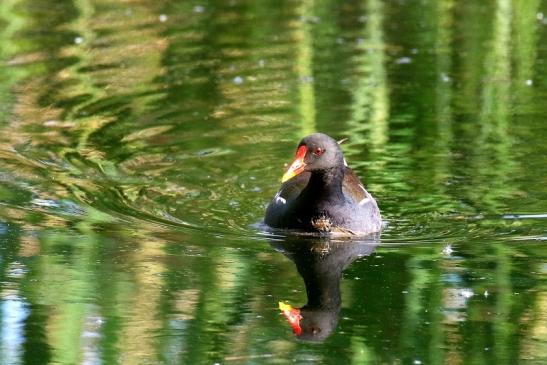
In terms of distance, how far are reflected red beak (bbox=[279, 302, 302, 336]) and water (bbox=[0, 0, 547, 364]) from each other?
54 mm

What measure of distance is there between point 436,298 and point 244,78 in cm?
613

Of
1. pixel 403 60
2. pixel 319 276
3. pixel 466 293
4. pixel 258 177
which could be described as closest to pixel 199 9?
pixel 403 60

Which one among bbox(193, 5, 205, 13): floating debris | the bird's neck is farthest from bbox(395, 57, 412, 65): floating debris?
the bird's neck

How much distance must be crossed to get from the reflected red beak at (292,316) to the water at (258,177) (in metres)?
0.05

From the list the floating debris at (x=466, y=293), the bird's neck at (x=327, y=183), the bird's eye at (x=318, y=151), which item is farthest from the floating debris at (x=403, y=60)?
the floating debris at (x=466, y=293)

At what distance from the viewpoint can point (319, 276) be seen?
7270 millimetres

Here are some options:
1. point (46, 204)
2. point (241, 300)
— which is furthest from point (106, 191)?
point (241, 300)

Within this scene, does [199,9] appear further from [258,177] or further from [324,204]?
[324,204]

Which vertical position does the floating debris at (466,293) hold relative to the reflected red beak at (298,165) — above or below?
below

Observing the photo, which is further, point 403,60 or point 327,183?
point 403,60

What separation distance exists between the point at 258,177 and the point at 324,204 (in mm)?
1393

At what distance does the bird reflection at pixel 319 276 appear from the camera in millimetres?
6340

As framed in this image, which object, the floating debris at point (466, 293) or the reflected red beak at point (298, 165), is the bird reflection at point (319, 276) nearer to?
the reflected red beak at point (298, 165)

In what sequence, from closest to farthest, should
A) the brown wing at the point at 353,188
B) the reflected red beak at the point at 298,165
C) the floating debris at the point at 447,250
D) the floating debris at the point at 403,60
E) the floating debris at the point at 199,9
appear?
the floating debris at the point at 447,250
the reflected red beak at the point at 298,165
the brown wing at the point at 353,188
the floating debris at the point at 403,60
the floating debris at the point at 199,9
